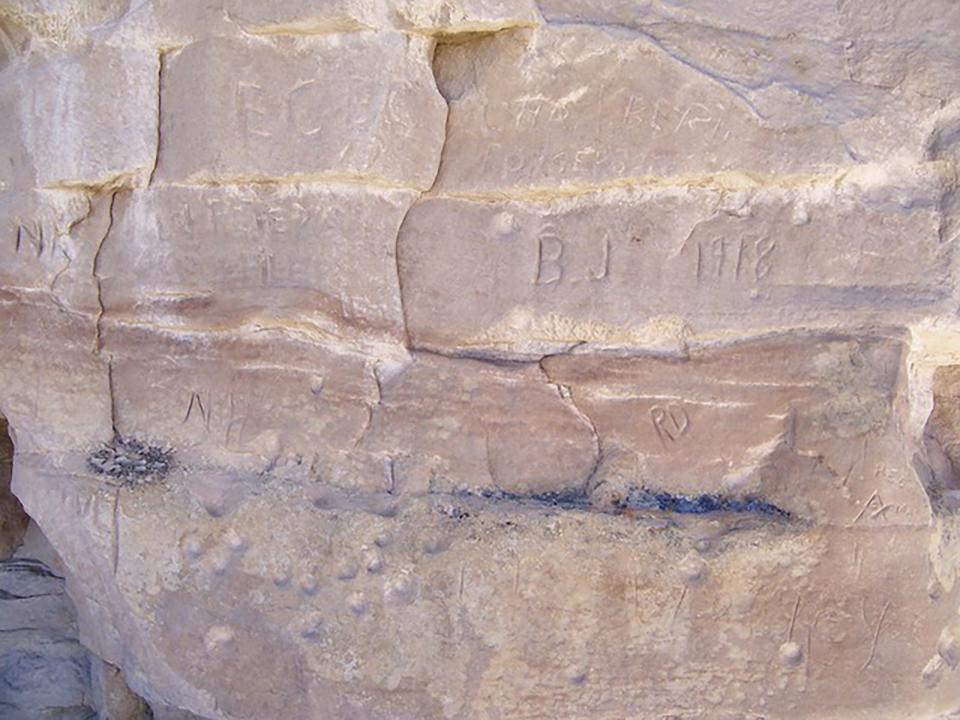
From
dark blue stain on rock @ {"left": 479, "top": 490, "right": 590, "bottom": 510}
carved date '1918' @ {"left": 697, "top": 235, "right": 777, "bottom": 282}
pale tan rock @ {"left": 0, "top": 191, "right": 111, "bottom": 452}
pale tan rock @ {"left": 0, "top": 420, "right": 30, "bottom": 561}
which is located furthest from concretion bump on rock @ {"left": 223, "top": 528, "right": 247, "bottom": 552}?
carved date '1918' @ {"left": 697, "top": 235, "right": 777, "bottom": 282}

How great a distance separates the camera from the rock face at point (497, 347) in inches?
90.0

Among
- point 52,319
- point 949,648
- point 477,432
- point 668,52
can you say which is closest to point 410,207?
point 477,432

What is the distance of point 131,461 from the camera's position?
2.67 m

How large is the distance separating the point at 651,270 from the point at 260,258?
3.56 ft

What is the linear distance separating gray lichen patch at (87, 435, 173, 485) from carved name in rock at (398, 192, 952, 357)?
0.86 m

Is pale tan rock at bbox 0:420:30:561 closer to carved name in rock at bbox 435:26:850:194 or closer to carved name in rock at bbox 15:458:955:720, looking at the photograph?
carved name in rock at bbox 15:458:955:720

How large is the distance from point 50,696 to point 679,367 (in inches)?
101

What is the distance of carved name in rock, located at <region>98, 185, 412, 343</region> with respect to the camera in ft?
8.23

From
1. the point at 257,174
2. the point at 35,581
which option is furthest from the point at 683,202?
the point at 35,581

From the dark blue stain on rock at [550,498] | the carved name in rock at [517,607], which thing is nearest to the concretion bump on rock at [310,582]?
the carved name in rock at [517,607]

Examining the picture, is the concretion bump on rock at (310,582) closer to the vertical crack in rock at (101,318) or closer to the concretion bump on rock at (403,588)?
the concretion bump on rock at (403,588)

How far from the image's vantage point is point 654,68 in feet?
7.64

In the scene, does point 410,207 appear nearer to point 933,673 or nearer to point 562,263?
point 562,263

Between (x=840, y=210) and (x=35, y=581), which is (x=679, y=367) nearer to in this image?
(x=840, y=210)
